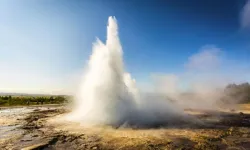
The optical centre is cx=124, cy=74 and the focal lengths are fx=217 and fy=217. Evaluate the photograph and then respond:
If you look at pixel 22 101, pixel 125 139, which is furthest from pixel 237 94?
pixel 22 101

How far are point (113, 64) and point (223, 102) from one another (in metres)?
36.7

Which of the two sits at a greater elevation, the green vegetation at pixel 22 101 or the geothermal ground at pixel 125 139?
the green vegetation at pixel 22 101

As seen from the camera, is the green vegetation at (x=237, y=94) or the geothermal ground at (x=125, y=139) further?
the green vegetation at (x=237, y=94)

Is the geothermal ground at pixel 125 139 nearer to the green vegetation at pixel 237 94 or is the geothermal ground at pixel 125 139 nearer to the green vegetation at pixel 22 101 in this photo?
the green vegetation at pixel 22 101

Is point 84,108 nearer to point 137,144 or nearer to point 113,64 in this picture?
point 113,64

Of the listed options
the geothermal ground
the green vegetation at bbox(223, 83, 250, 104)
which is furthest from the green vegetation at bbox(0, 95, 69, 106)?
the green vegetation at bbox(223, 83, 250, 104)

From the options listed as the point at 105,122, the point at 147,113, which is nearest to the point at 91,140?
the point at 105,122

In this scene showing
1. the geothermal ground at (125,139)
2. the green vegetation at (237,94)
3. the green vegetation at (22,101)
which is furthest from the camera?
the green vegetation at (237,94)

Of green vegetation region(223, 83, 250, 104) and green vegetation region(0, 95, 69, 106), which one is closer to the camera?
green vegetation region(0, 95, 69, 106)

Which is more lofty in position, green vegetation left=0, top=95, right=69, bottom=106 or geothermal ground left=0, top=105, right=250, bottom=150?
green vegetation left=0, top=95, right=69, bottom=106

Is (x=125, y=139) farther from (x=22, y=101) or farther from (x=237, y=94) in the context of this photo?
(x=237, y=94)

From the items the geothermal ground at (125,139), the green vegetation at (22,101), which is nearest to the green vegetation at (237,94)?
the geothermal ground at (125,139)

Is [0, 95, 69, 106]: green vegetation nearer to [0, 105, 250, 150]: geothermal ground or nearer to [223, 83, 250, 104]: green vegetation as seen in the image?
[0, 105, 250, 150]: geothermal ground

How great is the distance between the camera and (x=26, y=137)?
1523 cm
